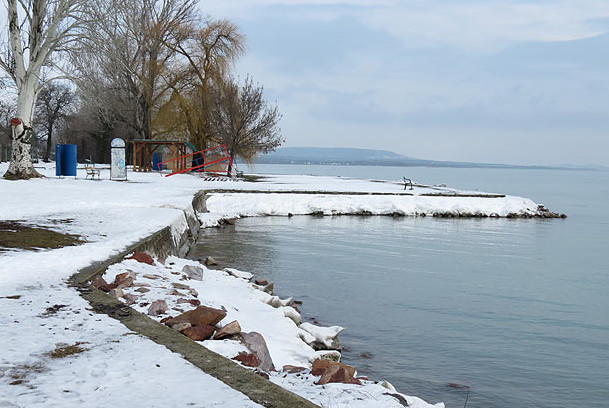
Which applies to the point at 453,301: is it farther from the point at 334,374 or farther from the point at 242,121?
the point at 242,121

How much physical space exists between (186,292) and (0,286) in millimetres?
2169

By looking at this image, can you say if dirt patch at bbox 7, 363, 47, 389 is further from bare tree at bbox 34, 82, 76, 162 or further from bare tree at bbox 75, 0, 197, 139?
bare tree at bbox 34, 82, 76, 162

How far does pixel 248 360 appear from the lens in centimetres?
493

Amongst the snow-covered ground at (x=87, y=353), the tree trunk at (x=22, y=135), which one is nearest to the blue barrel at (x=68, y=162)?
the tree trunk at (x=22, y=135)

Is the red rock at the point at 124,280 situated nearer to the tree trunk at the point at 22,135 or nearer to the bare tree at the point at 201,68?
the tree trunk at the point at 22,135

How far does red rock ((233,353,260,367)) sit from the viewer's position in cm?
486

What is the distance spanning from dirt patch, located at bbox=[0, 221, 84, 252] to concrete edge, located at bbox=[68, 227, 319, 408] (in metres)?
1.82

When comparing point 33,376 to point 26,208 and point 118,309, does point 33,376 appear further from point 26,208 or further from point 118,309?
point 26,208

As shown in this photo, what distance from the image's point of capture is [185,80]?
46.1 m

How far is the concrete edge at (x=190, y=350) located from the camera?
370 cm

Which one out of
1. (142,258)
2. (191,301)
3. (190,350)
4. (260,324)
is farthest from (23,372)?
(142,258)

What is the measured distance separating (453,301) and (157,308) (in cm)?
710

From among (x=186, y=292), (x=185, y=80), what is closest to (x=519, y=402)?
(x=186, y=292)

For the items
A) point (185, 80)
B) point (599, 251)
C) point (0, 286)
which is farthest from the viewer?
point (185, 80)
